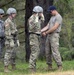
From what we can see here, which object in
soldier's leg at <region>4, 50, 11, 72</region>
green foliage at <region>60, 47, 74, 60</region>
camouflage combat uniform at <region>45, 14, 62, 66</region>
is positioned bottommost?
green foliage at <region>60, 47, 74, 60</region>

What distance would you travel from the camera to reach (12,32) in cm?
1268

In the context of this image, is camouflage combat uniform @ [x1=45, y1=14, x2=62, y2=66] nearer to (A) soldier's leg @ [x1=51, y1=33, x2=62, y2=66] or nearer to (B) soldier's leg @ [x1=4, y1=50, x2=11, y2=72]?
(A) soldier's leg @ [x1=51, y1=33, x2=62, y2=66]

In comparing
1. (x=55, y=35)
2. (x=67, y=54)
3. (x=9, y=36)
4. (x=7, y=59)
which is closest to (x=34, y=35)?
(x=55, y=35)

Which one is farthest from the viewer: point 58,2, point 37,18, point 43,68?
point 58,2

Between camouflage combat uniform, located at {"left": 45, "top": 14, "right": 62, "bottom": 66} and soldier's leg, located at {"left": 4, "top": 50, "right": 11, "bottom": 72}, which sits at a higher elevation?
camouflage combat uniform, located at {"left": 45, "top": 14, "right": 62, "bottom": 66}

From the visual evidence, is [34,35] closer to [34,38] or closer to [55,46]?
[34,38]

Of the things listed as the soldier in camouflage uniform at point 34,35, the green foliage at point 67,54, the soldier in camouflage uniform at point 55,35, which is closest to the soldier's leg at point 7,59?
the soldier in camouflage uniform at point 34,35

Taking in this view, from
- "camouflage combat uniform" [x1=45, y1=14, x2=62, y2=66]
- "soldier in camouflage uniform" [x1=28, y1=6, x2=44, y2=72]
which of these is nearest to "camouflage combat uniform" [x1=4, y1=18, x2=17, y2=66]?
"soldier in camouflage uniform" [x1=28, y1=6, x2=44, y2=72]

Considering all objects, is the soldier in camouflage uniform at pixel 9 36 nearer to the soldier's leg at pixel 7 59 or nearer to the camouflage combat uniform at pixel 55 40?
the soldier's leg at pixel 7 59

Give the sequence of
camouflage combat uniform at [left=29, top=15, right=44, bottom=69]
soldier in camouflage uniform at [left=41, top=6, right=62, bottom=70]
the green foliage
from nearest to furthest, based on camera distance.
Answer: camouflage combat uniform at [left=29, top=15, right=44, bottom=69], soldier in camouflage uniform at [left=41, top=6, right=62, bottom=70], the green foliage

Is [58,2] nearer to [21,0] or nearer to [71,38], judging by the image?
[21,0]

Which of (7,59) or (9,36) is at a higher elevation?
(9,36)

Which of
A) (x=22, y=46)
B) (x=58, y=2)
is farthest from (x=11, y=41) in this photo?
(x=22, y=46)

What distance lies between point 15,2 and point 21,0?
1.39 ft
